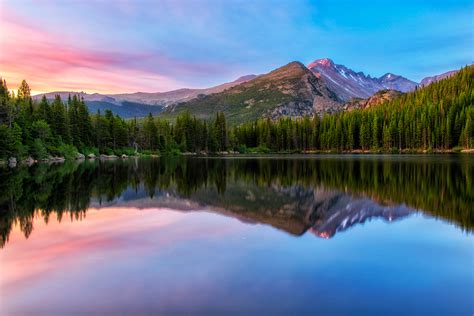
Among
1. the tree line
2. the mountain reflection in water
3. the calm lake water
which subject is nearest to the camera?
the calm lake water

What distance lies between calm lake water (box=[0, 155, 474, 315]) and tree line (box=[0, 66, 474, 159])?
6338cm

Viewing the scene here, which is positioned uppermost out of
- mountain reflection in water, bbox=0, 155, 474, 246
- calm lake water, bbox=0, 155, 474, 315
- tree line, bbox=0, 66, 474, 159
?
tree line, bbox=0, 66, 474, 159

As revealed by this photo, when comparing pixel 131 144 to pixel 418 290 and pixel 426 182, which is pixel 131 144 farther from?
pixel 418 290

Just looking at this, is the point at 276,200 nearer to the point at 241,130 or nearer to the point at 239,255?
the point at 239,255

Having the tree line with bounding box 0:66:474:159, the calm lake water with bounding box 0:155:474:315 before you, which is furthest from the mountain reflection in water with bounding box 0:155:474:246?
the tree line with bounding box 0:66:474:159

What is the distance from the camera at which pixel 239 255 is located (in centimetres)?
1238

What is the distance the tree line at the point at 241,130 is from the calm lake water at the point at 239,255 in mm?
63376

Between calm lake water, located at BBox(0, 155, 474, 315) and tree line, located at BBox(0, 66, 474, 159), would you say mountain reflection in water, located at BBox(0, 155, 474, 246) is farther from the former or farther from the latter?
tree line, located at BBox(0, 66, 474, 159)

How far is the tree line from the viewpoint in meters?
96.5

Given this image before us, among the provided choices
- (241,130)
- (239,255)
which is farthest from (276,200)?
(241,130)

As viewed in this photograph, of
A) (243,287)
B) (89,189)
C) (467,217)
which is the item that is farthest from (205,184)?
(243,287)

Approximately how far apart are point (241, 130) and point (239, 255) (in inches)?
6732

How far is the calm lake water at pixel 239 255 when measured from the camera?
28.0 feet

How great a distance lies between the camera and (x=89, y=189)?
3039cm
